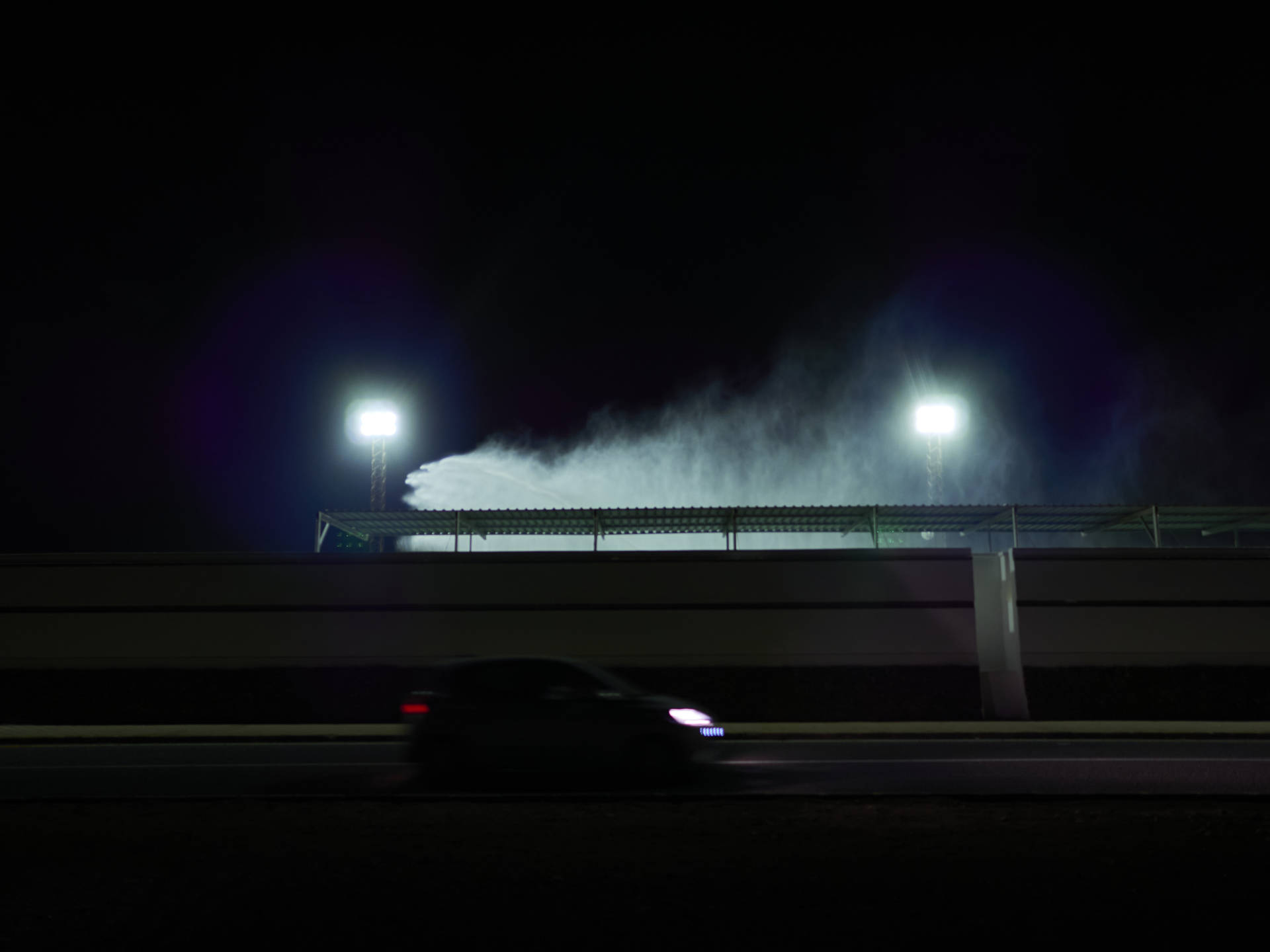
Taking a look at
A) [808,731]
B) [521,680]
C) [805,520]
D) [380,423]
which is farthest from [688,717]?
[380,423]

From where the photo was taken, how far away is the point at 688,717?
11742 mm

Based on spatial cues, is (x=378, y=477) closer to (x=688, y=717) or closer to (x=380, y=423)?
(x=380, y=423)

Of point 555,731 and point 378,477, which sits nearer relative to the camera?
point 555,731

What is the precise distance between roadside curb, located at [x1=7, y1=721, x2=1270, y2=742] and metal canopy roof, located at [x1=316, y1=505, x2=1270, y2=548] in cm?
651

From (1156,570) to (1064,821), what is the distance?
54.6 ft

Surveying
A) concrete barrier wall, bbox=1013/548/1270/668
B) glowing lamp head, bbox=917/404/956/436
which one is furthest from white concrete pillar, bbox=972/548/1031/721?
glowing lamp head, bbox=917/404/956/436

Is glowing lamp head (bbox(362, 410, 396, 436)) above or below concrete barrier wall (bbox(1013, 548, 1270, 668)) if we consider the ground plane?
above

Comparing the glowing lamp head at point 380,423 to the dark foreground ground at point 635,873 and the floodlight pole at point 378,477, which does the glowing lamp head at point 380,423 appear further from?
the dark foreground ground at point 635,873

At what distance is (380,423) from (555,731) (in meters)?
20.9

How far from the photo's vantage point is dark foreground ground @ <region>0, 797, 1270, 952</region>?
5.62 meters

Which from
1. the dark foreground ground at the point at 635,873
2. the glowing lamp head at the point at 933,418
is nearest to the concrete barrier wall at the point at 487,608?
the glowing lamp head at the point at 933,418

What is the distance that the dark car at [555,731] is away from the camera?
37.8 feet

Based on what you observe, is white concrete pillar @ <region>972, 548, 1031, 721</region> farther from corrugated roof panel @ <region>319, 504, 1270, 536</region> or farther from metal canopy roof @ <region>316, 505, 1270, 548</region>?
metal canopy roof @ <region>316, 505, 1270, 548</region>

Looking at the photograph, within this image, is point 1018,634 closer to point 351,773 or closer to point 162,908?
point 351,773
